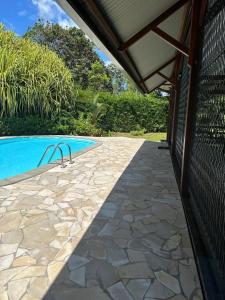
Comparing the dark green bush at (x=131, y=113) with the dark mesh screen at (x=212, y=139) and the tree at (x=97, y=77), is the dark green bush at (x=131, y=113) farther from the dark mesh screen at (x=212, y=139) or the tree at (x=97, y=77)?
Result: the dark mesh screen at (x=212, y=139)

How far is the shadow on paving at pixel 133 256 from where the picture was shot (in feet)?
9.37

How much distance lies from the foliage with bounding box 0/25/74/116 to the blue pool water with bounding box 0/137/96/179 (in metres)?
2.27

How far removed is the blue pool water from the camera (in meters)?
10.7

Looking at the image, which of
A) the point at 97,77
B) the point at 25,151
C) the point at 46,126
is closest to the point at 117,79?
the point at 97,77

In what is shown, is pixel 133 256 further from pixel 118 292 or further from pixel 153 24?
pixel 153 24

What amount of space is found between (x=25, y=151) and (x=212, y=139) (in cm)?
1182

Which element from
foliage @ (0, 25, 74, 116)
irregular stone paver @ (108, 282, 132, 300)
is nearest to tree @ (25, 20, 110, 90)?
foliage @ (0, 25, 74, 116)

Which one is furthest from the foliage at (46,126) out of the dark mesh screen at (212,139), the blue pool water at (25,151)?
the dark mesh screen at (212,139)

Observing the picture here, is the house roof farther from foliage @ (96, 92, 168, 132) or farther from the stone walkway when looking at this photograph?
foliage @ (96, 92, 168, 132)

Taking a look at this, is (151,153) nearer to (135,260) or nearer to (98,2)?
(135,260)

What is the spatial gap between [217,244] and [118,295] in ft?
3.57

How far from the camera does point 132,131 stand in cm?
1869

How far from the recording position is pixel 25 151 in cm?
1384

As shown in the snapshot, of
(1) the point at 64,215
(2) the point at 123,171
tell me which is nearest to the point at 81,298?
(1) the point at 64,215
